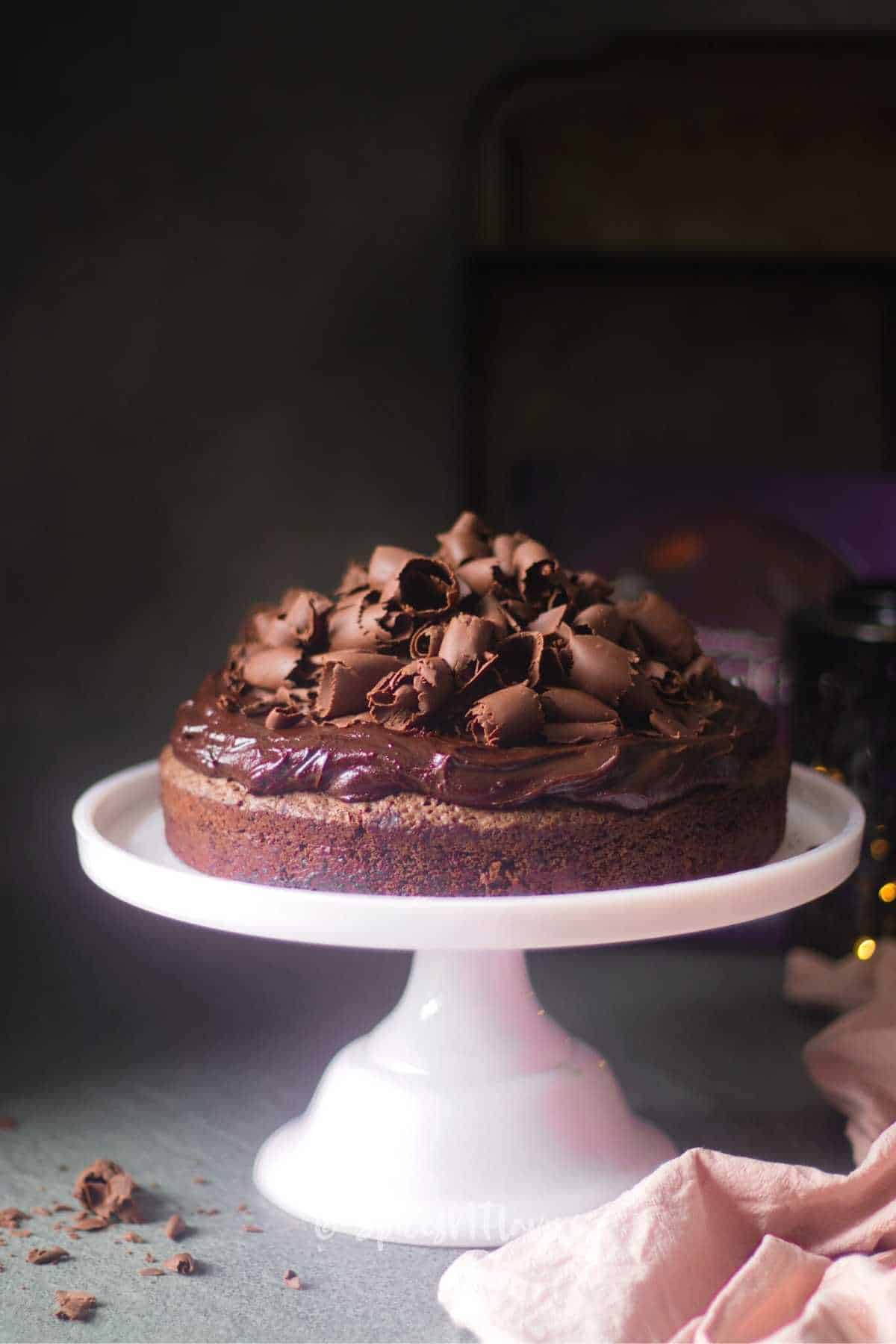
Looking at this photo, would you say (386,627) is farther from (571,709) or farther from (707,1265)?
(707,1265)

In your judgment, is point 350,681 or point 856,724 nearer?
point 350,681

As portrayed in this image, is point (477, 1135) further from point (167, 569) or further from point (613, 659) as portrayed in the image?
point (167, 569)

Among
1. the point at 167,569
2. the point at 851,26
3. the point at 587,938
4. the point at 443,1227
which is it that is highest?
the point at 851,26

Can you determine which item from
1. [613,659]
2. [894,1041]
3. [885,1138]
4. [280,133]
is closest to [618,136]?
[280,133]

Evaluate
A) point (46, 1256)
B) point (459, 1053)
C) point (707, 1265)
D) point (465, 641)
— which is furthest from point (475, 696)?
point (46, 1256)

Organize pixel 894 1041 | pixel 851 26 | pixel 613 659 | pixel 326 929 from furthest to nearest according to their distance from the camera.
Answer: pixel 851 26 → pixel 894 1041 → pixel 613 659 → pixel 326 929

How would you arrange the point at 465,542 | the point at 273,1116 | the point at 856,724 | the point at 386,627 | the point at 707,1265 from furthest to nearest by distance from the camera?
1. the point at 856,724
2. the point at 273,1116
3. the point at 465,542
4. the point at 386,627
5. the point at 707,1265
